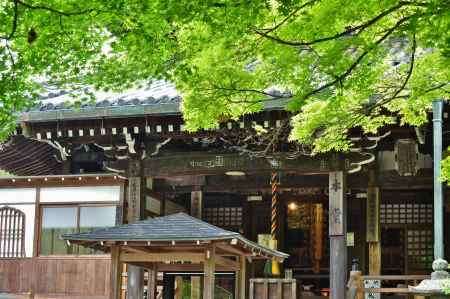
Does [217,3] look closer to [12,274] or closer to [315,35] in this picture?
[315,35]

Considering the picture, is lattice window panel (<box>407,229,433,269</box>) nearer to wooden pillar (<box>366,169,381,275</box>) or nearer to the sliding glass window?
wooden pillar (<box>366,169,381,275</box>)

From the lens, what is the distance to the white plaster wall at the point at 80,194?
16908mm

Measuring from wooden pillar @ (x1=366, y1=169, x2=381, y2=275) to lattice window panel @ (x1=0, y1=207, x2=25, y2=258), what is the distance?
7272mm

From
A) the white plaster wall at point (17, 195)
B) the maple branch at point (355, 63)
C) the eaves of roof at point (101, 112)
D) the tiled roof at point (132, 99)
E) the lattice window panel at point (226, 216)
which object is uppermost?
the tiled roof at point (132, 99)

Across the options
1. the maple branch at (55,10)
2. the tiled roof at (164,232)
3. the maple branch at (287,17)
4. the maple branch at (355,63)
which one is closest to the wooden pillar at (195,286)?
the tiled roof at (164,232)

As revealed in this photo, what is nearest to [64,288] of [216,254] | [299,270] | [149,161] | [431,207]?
[149,161]

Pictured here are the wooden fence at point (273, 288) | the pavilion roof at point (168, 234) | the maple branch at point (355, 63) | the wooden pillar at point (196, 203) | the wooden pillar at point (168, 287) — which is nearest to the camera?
the maple branch at point (355, 63)

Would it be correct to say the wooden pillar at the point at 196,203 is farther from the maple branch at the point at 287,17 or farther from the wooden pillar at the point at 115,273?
the maple branch at the point at 287,17

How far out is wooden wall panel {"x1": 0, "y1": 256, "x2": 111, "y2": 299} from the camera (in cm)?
1648

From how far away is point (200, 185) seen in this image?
688 inches

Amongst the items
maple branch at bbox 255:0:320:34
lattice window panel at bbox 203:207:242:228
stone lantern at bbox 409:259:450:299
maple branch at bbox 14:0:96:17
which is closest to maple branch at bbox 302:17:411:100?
maple branch at bbox 255:0:320:34

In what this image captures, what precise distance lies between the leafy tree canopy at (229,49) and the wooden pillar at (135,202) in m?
6.90

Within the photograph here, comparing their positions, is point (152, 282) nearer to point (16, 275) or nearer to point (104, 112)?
point (104, 112)

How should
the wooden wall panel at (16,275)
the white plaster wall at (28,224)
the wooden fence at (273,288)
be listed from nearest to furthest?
the wooden fence at (273,288)
the wooden wall panel at (16,275)
the white plaster wall at (28,224)
